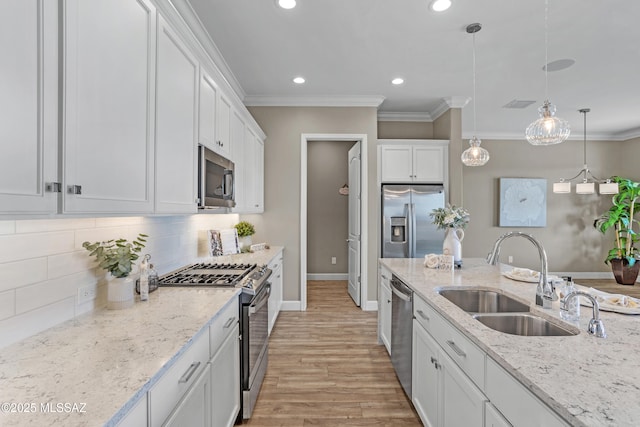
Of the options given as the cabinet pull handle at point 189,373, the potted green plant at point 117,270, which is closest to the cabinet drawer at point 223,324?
the cabinet pull handle at point 189,373

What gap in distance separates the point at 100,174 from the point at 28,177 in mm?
279

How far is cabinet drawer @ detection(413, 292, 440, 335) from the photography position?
1.77 m

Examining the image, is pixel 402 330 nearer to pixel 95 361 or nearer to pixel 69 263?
pixel 95 361

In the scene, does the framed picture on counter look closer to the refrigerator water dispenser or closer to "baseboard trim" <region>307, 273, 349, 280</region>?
the refrigerator water dispenser

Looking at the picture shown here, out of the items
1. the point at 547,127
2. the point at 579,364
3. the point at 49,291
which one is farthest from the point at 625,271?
the point at 49,291

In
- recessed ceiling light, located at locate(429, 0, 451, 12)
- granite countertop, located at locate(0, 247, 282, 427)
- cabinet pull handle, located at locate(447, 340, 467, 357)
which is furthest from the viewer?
recessed ceiling light, located at locate(429, 0, 451, 12)

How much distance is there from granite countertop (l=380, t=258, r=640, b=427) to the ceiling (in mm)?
2264

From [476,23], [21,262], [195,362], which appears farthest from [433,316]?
[476,23]

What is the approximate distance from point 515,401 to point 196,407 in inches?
47.2

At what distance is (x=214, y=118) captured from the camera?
2.38m

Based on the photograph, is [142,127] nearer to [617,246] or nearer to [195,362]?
[195,362]

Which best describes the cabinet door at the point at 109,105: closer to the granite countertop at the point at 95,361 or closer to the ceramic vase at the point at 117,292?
the ceramic vase at the point at 117,292

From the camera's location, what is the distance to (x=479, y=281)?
2186 mm

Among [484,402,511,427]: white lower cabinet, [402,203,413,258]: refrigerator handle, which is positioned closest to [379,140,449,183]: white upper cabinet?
[402,203,413,258]: refrigerator handle
